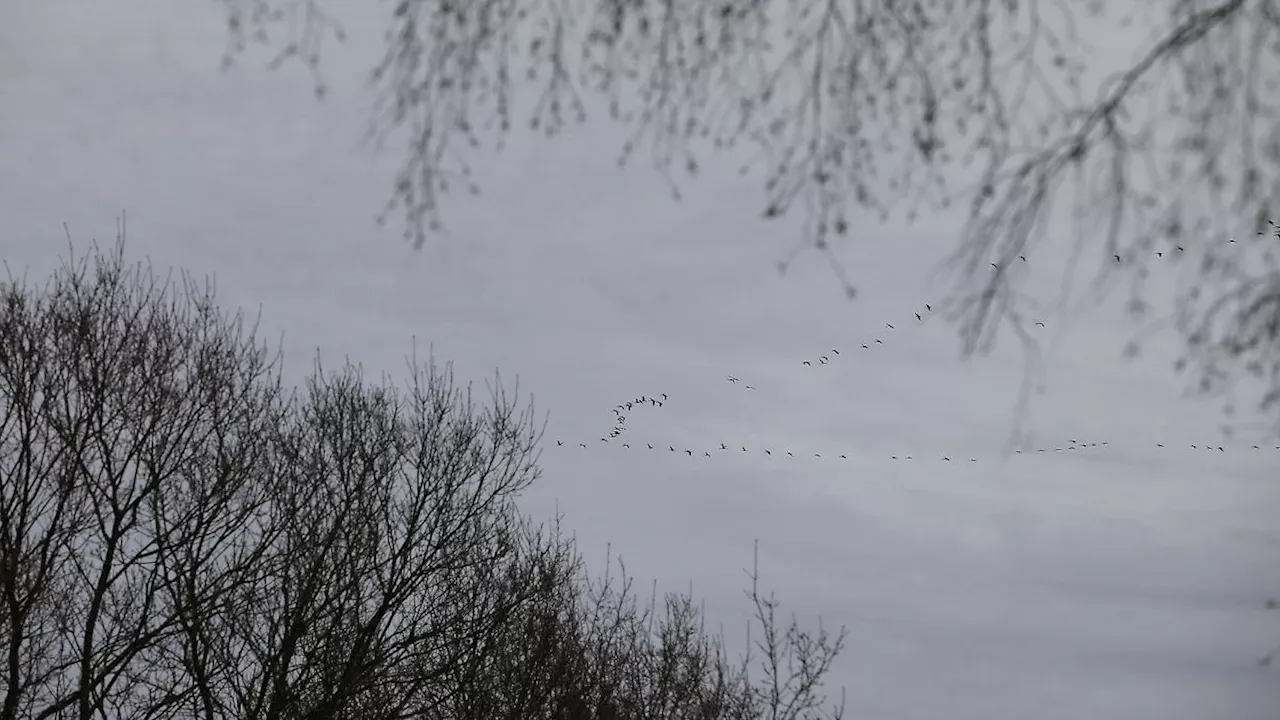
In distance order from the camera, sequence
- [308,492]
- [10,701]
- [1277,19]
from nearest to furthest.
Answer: [1277,19]
[10,701]
[308,492]

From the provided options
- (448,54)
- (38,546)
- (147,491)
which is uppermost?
(147,491)

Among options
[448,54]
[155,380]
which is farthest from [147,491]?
[448,54]

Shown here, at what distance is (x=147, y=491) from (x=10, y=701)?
3.00 metres

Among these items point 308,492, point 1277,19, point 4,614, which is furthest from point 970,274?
point 308,492

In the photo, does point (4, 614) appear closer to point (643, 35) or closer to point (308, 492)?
point (308, 492)

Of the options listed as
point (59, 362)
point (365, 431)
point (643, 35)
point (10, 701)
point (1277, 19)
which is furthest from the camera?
point (365, 431)

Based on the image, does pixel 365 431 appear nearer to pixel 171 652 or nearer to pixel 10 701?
pixel 171 652

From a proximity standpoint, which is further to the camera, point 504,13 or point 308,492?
point 308,492

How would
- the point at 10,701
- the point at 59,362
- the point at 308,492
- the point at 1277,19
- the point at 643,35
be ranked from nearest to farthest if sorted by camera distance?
the point at 1277,19 → the point at 643,35 → the point at 10,701 → the point at 59,362 → the point at 308,492

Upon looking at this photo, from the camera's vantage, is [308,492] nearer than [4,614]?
No

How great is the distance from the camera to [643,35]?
3586 millimetres

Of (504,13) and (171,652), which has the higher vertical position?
(171,652)

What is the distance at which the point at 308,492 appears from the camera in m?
17.9

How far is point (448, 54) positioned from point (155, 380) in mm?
14137
